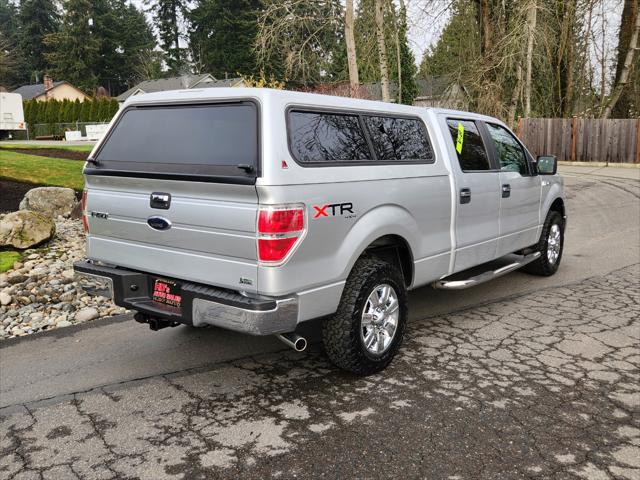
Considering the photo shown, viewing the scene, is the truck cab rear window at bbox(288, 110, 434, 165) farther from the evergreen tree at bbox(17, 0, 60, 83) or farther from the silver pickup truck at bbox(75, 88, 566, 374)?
the evergreen tree at bbox(17, 0, 60, 83)

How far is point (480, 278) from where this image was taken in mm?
5285

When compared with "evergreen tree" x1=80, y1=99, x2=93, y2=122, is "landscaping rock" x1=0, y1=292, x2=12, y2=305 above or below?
below

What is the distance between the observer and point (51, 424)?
356 centimetres

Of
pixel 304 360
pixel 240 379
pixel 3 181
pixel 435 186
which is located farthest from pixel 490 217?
pixel 3 181

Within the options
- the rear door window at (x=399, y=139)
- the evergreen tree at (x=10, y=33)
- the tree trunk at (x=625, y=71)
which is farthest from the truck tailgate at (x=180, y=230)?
the evergreen tree at (x=10, y=33)

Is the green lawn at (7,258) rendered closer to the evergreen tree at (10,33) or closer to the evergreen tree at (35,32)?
the evergreen tree at (10,33)

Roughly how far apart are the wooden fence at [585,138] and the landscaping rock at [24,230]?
20.5m

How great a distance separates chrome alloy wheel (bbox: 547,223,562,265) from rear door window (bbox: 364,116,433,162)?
2845 mm

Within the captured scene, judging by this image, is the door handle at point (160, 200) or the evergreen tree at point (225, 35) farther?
the evergreen tree at point (225, 35)

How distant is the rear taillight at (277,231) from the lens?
3.36 metres

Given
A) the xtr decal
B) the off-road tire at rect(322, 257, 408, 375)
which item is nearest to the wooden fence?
the off-road tire at rect(322, 257, 408, 375)

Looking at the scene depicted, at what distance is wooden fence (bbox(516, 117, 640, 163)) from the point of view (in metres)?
23.2

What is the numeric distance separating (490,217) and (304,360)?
228 centimetres

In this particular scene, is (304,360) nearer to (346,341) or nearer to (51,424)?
(346,341)
